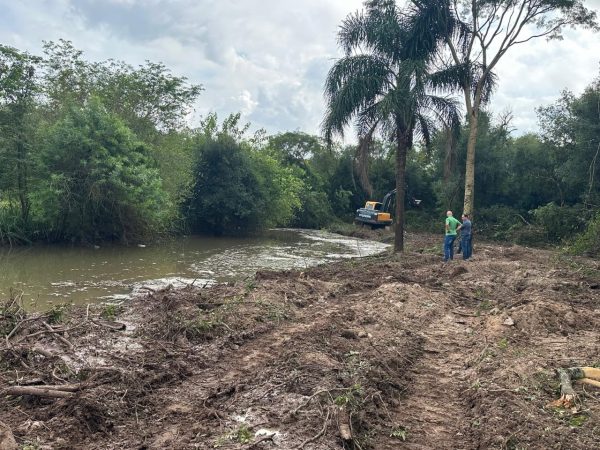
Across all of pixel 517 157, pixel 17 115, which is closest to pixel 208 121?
pixel 17 115

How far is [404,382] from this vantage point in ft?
19.2

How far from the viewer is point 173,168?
26344mm

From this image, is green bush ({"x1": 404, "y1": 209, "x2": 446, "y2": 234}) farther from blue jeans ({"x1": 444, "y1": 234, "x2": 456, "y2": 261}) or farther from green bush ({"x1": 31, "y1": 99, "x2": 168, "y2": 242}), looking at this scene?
green bush ({"x1": 31, "y1": 99, "x2": 168, "y2": 242})

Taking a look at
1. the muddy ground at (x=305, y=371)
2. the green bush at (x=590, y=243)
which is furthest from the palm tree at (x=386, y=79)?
the muddy ground at (x=305, y=371)

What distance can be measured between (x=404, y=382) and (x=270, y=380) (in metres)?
1.54

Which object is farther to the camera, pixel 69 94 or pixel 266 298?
pixel 69 94

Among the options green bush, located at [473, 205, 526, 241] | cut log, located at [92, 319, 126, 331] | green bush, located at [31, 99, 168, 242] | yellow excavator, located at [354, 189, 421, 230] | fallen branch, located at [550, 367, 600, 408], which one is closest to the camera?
fallen branch, located at [550, 367, 600, 408]

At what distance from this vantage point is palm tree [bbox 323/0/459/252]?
59.3ft

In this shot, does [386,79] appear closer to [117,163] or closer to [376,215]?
[117,163]

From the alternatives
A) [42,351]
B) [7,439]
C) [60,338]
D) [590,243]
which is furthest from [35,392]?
[590,243]

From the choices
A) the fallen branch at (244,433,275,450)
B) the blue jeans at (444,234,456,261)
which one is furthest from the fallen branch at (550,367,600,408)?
the blue jeans at (444,234,456,261)

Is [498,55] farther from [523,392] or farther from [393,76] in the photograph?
[523,392]

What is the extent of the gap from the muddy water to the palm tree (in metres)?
5.48

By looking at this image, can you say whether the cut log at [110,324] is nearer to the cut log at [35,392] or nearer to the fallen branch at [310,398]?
the cut log at [35,392]
